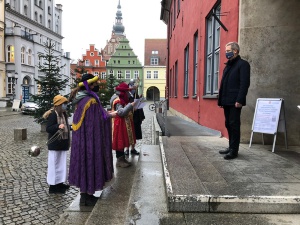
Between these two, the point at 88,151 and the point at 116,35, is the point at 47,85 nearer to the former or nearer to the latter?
the point at 88,151

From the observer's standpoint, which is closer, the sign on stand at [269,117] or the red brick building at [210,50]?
the sign on stand at [269,117]

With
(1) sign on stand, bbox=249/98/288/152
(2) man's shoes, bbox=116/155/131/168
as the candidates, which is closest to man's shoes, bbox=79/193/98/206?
(2) man's shoes, bbox=116/155/131/168

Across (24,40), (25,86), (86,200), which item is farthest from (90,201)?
(24,40)

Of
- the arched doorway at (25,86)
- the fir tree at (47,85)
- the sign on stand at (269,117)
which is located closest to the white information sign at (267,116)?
the sign on stand at (269,117)

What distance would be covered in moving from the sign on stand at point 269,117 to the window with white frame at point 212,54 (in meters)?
2.40

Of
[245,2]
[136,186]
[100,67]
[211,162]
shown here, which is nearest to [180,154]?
[211,162]

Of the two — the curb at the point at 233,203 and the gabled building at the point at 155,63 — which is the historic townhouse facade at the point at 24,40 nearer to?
the gabled building at the point at 155,63

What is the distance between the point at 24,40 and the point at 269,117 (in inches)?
1631

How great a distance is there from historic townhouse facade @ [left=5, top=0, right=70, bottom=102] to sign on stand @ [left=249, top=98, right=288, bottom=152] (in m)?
28.5

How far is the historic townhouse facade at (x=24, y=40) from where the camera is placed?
3819 cm

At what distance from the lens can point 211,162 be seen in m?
4.42

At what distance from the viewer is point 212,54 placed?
8.51 m

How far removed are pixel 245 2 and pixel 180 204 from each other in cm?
449

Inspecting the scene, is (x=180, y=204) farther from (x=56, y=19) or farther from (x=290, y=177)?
(x=56, y=19)
